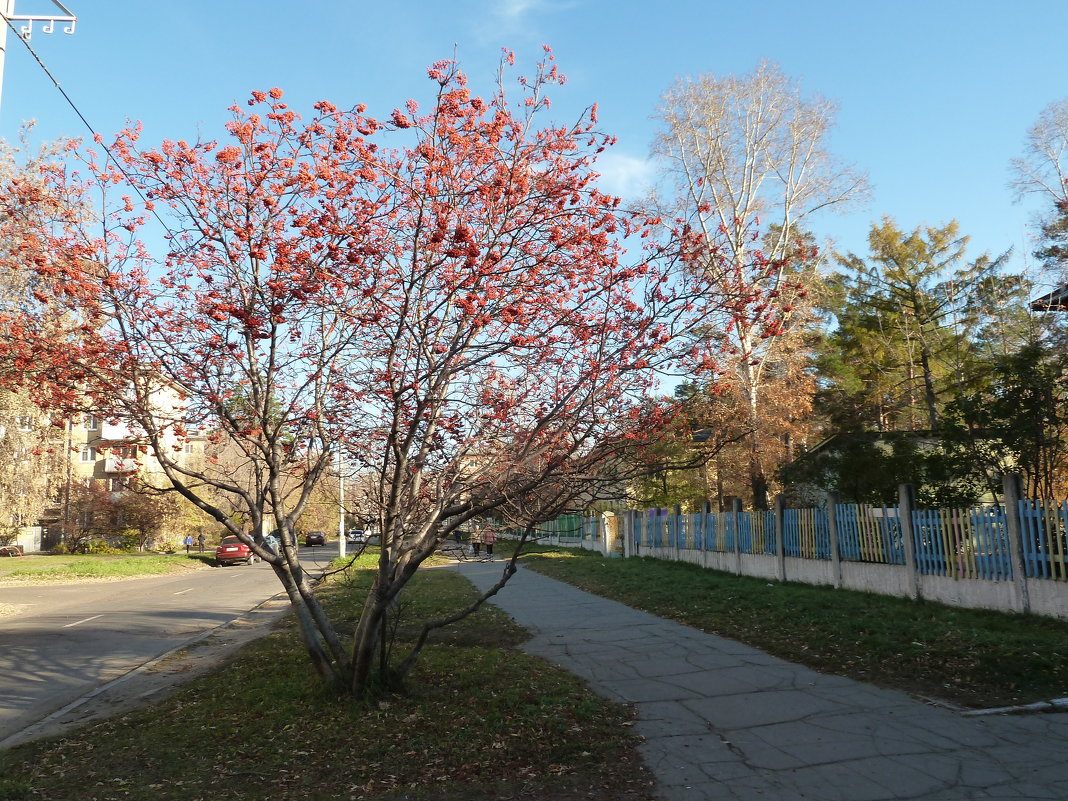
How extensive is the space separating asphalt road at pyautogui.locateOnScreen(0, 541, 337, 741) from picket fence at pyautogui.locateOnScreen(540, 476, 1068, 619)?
5812mm

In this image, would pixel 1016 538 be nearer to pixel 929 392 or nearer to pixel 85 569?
pixel 929 392

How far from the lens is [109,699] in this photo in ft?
26.6

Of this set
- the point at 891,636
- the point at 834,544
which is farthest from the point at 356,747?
the point at 834,544

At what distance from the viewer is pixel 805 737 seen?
5.66 meters

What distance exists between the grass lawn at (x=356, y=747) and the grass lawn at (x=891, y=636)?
2.94m

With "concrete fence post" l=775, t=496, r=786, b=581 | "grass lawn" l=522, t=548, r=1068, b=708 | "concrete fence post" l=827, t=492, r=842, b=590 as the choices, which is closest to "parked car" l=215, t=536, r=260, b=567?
"grass lawn" l=522, t=548, r=1068, b=708

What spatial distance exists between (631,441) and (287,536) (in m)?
3.26

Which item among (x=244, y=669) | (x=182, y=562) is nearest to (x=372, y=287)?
(x=244, y=669)

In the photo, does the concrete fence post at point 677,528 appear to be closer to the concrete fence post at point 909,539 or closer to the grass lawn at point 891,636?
the grass lawn at point 891,636

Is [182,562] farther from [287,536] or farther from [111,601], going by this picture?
[287,536]

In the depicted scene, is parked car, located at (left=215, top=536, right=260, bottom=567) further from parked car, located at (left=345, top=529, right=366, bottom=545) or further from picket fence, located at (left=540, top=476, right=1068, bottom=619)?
parked car, located at (left=345, top=529, right=366, bottom=545)

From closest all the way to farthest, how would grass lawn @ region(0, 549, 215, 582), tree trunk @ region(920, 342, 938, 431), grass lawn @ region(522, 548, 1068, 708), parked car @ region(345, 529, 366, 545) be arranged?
grass lawn @ region(522, 548, 1068, 708) < parked car @ region(345, 529, 366, 545) < tree trunk @ region(920, 342, 938, 431) < grass lawn @ region(0, 549, 215, 582)

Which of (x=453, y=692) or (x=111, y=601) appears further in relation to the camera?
(x=111, y=601)

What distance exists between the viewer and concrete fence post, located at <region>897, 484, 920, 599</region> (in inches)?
476
